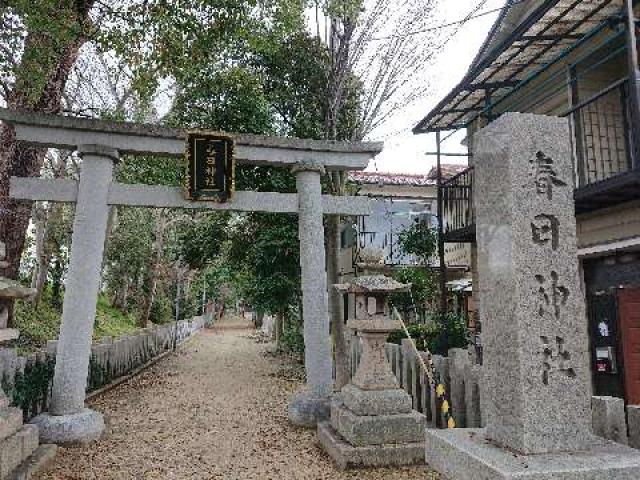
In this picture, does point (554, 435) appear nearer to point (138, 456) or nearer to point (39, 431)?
point (138, 456)

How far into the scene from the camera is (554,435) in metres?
3.18

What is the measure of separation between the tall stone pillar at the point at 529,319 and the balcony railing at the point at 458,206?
682 centimetres

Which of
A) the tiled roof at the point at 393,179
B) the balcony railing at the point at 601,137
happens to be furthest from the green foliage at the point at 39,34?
the tiled roof at the point at 393,179

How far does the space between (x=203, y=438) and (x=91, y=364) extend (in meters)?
5.15

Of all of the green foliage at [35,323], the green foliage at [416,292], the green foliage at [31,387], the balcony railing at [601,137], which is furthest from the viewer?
the green foliage at [416,292]

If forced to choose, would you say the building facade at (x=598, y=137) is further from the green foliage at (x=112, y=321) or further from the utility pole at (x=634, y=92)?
the green foliage at (x=112, y=321)

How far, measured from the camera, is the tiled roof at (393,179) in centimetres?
2097

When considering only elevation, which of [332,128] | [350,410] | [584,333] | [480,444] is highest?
[332,128]

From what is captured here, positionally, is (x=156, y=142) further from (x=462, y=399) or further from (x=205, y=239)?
(x=205, y=239)

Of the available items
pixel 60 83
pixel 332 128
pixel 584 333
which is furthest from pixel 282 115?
pixel 584 333

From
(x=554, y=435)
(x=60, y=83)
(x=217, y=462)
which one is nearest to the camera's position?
(x=554, y=435)

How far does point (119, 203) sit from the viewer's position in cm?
798

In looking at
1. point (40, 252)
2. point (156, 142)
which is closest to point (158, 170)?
point (156, 142)

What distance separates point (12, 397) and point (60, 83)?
22.5ft
